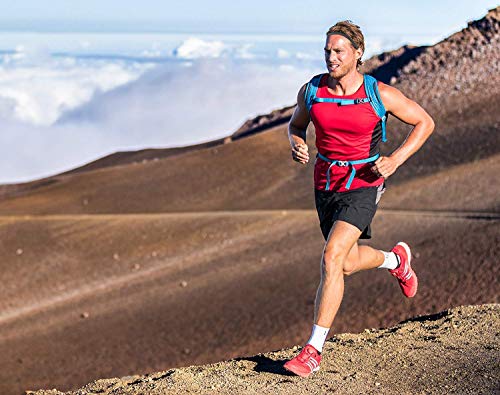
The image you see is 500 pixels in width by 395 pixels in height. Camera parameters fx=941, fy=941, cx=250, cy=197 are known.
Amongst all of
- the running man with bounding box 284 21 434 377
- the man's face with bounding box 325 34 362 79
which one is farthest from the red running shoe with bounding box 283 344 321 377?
the man's face with bounding box 325 34 362 79

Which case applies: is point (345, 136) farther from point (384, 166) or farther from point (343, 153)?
point (384, 166)

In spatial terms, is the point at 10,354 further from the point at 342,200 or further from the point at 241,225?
the point at 342,200

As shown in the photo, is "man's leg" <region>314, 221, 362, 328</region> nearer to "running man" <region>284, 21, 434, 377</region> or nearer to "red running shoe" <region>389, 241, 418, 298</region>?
"running man" <region>284, 21, 434, 377</region>

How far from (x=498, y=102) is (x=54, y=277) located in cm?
1488

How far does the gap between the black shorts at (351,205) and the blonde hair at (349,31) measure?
97cm

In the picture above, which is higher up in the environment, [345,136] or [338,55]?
[338,55]

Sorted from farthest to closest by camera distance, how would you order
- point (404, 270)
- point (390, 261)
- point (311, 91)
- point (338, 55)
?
point (404, 270), point (390, 261), point (311, 91), point (338, 55)

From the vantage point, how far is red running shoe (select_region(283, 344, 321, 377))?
623 cm

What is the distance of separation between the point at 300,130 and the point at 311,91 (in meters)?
0.44

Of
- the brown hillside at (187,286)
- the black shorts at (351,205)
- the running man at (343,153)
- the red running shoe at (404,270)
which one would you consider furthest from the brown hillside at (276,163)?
the running man at (343,153)

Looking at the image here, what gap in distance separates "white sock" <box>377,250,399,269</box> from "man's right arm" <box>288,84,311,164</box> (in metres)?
1.32

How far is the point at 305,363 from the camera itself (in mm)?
6246

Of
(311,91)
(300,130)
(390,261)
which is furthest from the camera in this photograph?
(390,261)

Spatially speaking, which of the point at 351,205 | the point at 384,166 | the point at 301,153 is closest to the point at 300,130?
the point at 301,153
